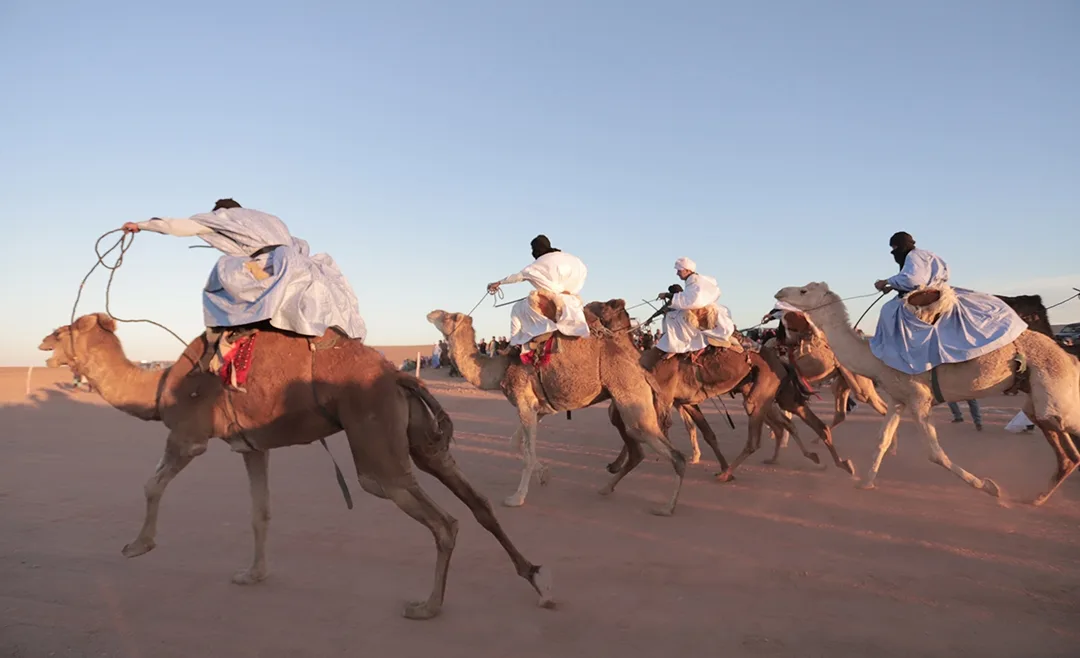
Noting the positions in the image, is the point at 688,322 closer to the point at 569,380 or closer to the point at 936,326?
the point at 569,380

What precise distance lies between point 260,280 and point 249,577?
7.58 feet

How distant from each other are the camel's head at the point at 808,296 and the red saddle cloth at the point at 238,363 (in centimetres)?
662

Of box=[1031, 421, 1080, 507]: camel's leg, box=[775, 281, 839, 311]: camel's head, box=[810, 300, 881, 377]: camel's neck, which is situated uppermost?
box=[775, 281, 839, 311]: camel's head

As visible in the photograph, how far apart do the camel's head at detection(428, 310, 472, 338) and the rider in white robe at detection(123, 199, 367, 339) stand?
307 cm

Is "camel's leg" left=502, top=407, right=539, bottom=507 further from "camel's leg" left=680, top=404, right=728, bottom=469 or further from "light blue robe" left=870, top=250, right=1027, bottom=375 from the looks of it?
"light blue robe" left=870, top=250, right=1027, bottom=375

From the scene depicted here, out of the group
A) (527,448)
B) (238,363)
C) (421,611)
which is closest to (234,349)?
(238,363)

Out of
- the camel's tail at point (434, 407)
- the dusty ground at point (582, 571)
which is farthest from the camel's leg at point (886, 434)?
the camel's tail at point (434, 407)

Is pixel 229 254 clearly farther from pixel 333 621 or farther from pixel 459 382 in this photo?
pixel 459 382

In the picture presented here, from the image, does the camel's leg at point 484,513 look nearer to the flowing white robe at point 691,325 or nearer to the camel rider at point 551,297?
the camel rider at point 551,297

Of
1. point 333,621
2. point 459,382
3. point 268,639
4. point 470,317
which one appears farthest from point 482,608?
point 459,382

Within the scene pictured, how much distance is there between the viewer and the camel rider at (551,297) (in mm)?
7891

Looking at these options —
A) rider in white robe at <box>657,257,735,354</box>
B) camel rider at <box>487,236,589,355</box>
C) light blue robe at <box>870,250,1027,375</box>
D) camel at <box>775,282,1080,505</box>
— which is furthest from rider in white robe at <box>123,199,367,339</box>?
camel at <box>775,282,1080,505</box>

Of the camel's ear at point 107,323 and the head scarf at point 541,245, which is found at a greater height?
the head scarf at point 541,245

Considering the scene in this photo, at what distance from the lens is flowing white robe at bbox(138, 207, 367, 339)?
479 cm
